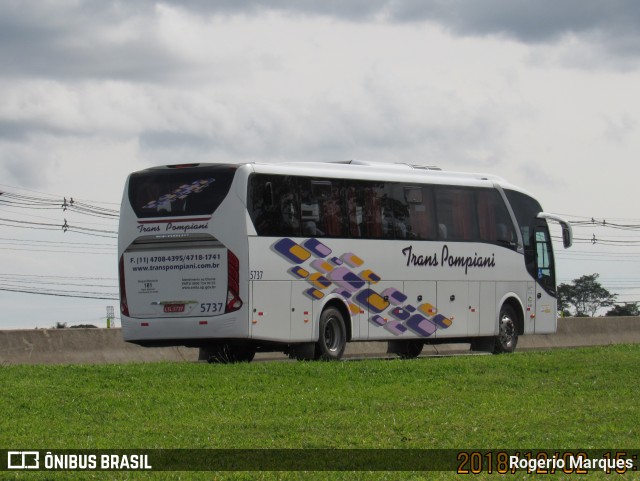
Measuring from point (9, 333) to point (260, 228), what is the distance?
5.05 m

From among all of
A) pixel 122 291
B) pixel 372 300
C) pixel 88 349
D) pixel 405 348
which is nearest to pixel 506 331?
pixel 405 348

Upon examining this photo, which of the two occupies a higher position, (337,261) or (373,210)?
(373,210)

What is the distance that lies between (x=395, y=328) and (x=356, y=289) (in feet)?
4.97

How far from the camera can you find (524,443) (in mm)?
12164

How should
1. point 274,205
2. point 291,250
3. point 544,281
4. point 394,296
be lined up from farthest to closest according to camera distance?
point 544,281 → point 394,296 → point 291,250 → point 274,205

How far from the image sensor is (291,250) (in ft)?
75.7

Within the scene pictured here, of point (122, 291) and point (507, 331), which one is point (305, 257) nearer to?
point (122, 291)

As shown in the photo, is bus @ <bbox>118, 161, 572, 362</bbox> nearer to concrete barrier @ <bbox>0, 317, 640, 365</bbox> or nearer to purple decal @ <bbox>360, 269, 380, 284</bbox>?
purple decal @ <bbox>360, 269, 380, 284</bbox>

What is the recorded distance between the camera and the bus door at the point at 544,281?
29844 mm

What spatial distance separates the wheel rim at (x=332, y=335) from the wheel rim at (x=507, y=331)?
551 centimetres

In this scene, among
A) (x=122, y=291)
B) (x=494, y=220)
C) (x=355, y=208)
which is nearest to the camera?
(x=122, y=291)

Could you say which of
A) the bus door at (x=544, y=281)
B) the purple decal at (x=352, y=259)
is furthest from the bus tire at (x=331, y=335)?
the bus door at (x=544, y=281)

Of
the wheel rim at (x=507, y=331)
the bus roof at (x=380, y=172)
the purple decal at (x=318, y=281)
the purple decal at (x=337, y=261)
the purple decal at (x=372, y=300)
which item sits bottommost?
the wheel rim at (x=507, y=331)

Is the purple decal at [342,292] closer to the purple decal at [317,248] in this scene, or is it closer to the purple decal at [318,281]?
the purple decal at [318,281]
